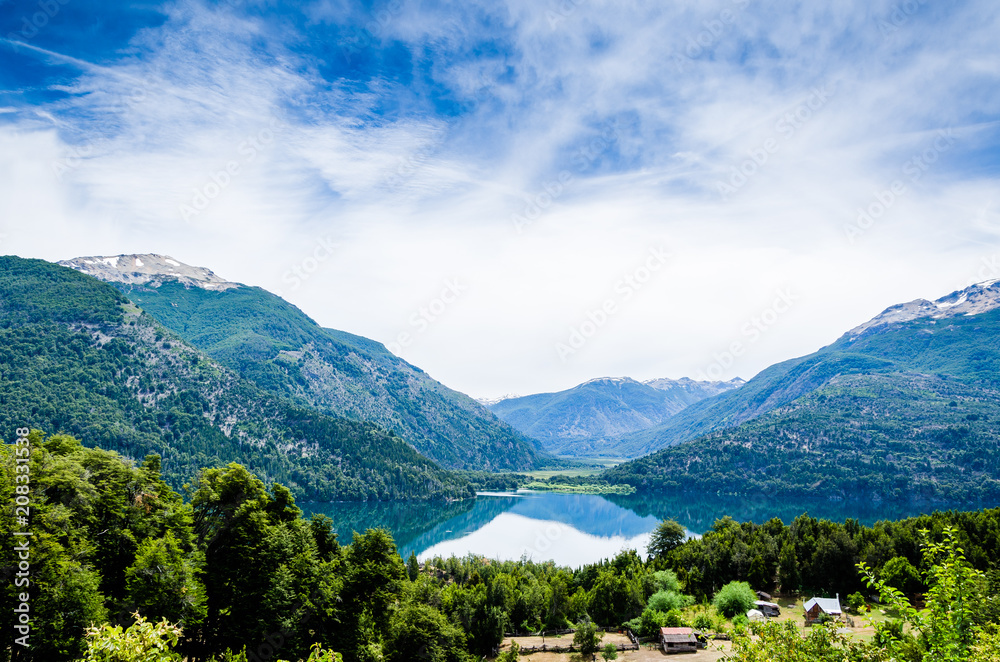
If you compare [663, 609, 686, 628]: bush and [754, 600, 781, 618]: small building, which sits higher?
[663, 609, 686, 628]: bush

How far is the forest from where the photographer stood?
26.8 meters

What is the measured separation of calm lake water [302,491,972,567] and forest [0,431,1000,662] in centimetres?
4905

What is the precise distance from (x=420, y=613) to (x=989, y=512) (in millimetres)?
70601

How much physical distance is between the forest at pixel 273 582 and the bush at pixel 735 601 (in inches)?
8.1

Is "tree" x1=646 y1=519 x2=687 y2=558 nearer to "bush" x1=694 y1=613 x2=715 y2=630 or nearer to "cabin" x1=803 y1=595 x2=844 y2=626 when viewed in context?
"bush" x1=694 y1=613 x2=715 y2=630

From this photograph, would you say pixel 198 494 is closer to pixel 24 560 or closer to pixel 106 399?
pixel 24 560

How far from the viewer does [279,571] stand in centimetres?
3850

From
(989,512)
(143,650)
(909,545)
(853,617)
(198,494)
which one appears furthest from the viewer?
(989,512)

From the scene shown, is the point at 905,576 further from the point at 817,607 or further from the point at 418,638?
the point at 418,638

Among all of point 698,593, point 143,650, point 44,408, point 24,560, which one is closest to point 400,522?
point 698,593

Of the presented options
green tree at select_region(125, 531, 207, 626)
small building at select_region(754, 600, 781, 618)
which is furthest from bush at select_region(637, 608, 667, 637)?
green tree at select_region(125, 531, 207, 626)

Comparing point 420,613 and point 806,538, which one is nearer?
point 420,613

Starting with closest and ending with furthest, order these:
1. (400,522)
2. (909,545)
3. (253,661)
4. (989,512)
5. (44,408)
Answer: (253,661)
(909,545)
(989,512)
(400,522)
(44,408)

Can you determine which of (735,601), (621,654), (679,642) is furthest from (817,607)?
(621,654)
